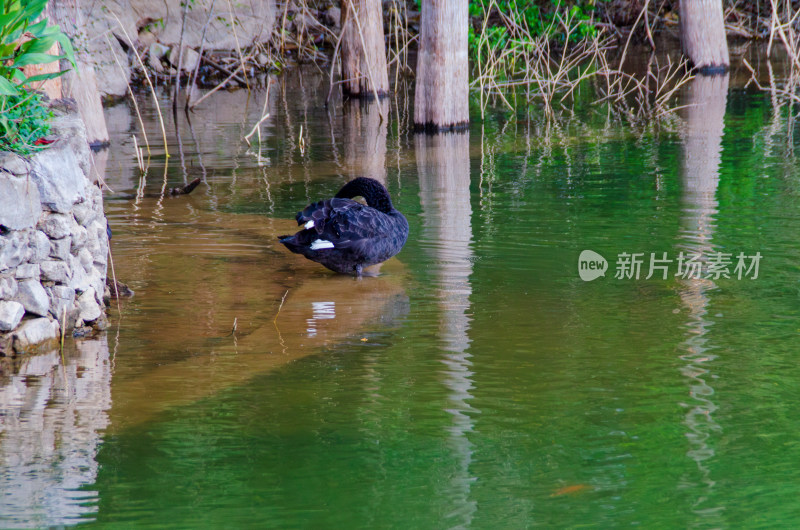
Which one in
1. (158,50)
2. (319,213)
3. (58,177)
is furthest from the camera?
(158,50)

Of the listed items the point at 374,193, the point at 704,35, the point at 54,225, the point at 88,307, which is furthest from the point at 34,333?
the point at 704,35

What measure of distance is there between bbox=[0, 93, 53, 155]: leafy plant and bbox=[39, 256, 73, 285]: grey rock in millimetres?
680

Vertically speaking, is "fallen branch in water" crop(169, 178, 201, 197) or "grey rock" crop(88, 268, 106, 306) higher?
"fallen branch in water" crop(169, 178, 201, 197)

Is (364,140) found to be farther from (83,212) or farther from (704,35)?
(704,35)

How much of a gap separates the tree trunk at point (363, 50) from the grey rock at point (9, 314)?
32.0 ft

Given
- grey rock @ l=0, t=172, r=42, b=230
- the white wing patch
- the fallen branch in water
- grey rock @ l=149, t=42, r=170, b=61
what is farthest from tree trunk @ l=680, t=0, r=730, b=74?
grey rock @ l=0, t=172, r=42, b=230

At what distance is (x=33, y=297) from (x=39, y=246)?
12.3 inches

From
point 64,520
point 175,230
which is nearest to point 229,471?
point 64,520

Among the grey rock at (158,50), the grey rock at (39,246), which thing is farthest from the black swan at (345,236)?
the grey rock at (158,50)

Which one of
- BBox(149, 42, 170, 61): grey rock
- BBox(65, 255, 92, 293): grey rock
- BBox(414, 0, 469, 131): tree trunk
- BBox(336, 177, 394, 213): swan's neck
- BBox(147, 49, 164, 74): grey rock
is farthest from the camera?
BBox(149, 42, 170, 61): grey rock

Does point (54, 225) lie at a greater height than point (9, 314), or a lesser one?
greater

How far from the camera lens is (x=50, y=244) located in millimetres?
5438

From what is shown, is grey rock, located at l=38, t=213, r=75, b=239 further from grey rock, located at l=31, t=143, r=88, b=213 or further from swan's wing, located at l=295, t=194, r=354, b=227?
swan's wing, located at l=295, t=194, r=354, b=227

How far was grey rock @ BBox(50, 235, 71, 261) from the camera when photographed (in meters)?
5.46
